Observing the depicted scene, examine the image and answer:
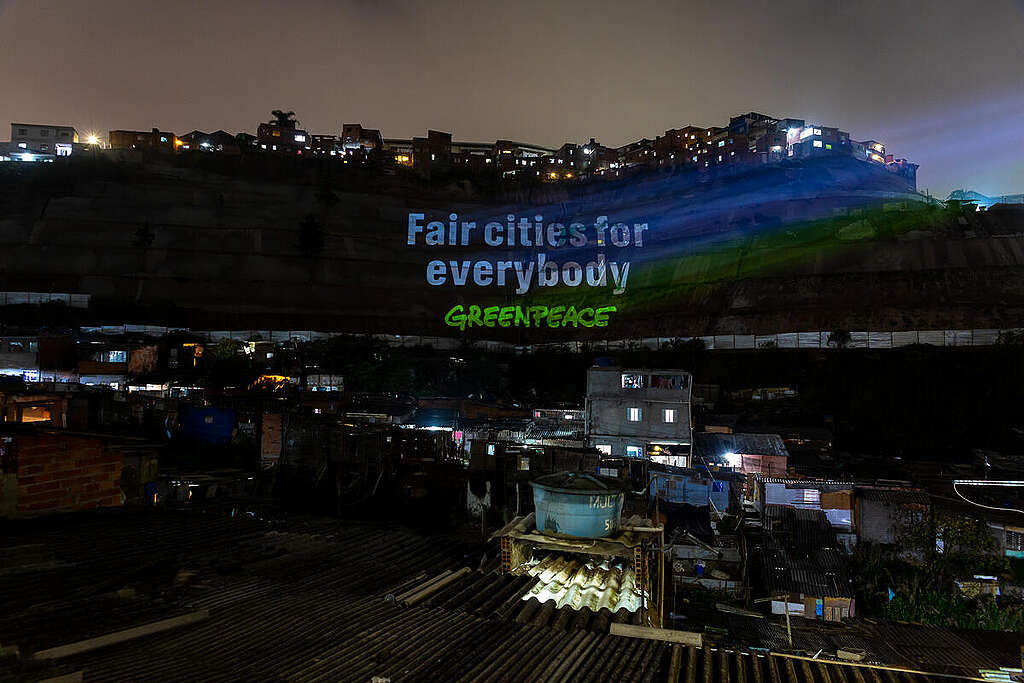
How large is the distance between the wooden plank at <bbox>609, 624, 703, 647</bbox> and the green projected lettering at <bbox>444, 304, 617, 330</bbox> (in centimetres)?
4104

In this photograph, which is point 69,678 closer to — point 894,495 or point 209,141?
point 894,495

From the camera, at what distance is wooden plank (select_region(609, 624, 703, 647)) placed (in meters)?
5.29

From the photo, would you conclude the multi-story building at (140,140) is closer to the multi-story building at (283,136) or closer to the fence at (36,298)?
the multi-story building at (283,136)

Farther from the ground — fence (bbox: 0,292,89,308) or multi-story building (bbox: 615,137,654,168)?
multi-story building (bbox: 615,137,654,168)

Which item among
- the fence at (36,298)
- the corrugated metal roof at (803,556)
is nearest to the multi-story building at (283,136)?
the fence at (36,298)

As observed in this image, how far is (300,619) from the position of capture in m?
5.57

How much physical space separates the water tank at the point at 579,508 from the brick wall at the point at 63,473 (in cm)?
703

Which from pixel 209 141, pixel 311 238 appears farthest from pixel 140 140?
pixel 311 238

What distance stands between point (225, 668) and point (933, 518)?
62.9 ft

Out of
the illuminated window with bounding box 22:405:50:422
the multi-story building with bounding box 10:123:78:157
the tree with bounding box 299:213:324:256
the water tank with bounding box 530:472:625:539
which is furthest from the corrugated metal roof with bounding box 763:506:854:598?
the multi-story building with bounding box 10:123:78:157

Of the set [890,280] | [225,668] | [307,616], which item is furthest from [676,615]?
[890,280]

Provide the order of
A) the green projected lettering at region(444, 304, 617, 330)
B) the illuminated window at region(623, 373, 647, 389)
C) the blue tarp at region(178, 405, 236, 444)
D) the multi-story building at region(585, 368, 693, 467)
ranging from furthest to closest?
the green projected lettering at region(444, 304, 617, 330), the illuminated window at region(623, 373, 647, 389), the multi-story building at region(585, 368, 693, 467), the blue tarp at region(178, 405, 236, 444)

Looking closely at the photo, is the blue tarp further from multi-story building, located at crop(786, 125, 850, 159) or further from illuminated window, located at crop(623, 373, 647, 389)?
multi-story building, located at crop(786, 125, 850, 159)

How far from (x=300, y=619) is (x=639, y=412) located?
66.9ft
